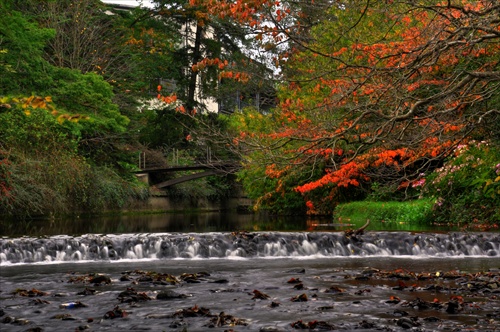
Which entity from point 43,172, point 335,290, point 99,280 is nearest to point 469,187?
point 335,290

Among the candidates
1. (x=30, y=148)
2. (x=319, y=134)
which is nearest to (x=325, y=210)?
(x=319, y=134)

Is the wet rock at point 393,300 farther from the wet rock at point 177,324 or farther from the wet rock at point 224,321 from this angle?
the wet rock at point 177,324

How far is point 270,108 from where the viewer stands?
3447cm

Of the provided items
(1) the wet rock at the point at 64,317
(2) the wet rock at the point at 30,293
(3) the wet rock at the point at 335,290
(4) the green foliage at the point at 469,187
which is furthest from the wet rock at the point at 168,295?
(4) the green foliage at the point at 469,187

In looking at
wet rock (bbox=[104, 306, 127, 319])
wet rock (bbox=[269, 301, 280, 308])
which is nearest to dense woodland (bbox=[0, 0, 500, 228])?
wet rock (bbox=[269, 301, 280, 308])

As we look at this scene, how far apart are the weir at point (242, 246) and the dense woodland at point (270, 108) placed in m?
1.38

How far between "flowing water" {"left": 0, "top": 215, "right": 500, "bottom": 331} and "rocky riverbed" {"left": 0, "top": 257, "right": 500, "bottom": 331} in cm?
2

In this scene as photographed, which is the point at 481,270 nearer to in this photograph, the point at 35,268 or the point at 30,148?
the point at 35,268

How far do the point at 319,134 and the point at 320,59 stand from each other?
8.49m

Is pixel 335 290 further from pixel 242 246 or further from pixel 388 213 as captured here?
pixel 388 213

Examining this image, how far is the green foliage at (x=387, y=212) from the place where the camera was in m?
23.0

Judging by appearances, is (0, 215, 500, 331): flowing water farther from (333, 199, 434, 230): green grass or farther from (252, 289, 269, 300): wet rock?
(333, 199, 434, 230): green grass

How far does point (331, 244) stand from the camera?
17.2 metres

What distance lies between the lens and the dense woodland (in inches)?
455
